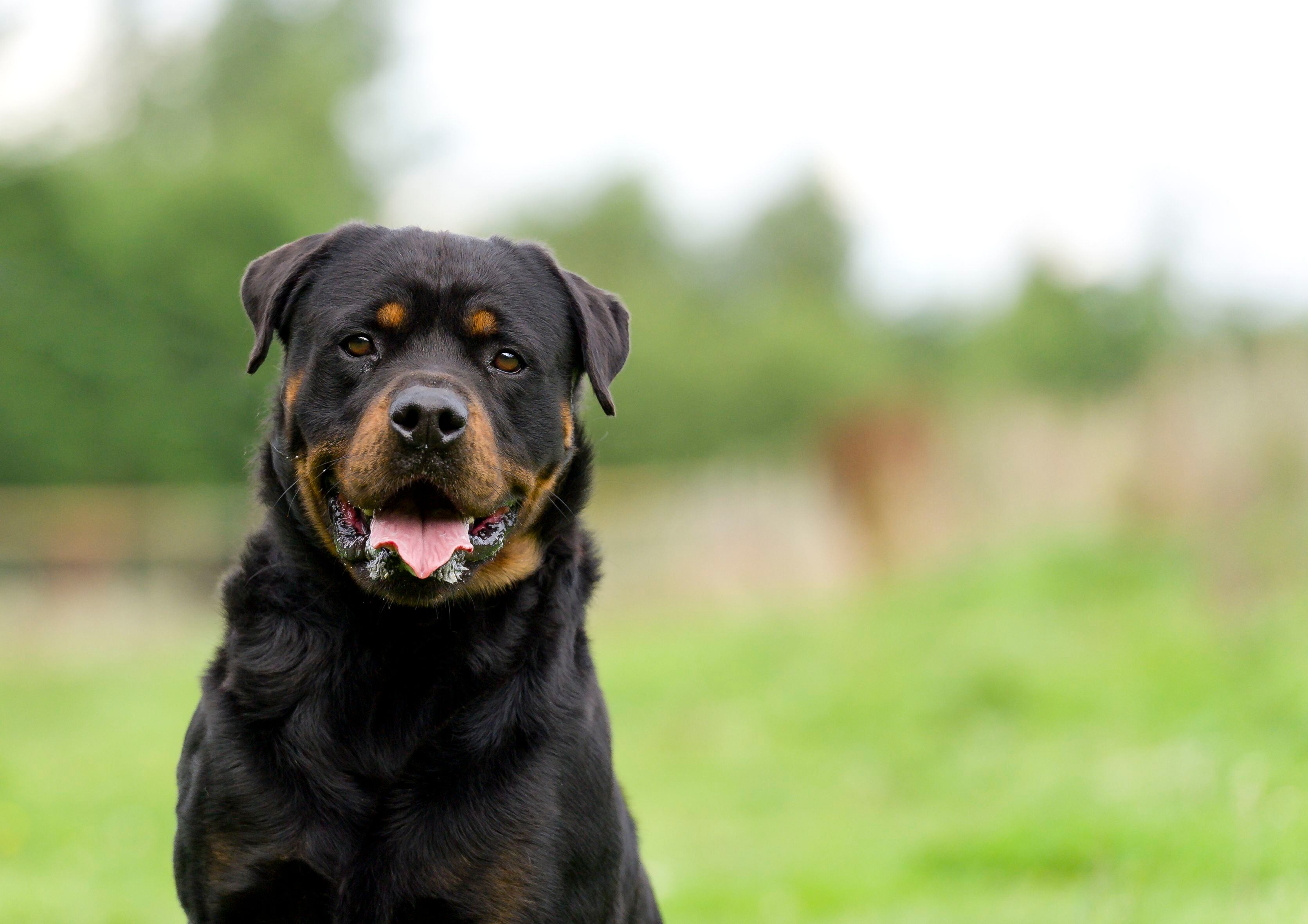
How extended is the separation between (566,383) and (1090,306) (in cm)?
3013

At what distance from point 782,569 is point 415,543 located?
1464 cm

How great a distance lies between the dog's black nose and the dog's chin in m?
0.15

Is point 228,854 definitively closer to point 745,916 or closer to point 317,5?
point 745,916

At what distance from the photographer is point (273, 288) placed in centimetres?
391

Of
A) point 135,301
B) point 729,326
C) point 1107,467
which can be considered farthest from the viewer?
point 729,326

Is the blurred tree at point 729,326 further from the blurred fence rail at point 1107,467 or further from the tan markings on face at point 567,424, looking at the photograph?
the tan markings on face at point 567,424

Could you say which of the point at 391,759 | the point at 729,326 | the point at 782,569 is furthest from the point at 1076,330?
the point at 391,759

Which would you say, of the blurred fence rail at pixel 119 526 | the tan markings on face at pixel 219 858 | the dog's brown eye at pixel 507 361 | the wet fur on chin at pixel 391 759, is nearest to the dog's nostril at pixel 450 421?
the dog's brown eye at pixel 507 361

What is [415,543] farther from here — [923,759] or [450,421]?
[923,759]

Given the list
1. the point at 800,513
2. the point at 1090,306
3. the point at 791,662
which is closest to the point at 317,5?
the point at 1090,306

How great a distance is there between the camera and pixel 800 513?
59.8 feet

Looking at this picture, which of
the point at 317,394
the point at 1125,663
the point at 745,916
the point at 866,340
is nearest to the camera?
the point at 317,394

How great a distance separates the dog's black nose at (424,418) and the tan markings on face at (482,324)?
0.39 metres

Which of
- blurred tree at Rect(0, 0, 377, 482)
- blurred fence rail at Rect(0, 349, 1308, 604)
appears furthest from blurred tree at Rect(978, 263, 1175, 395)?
blurred tree at Rect(0, 0, 377, 482)
